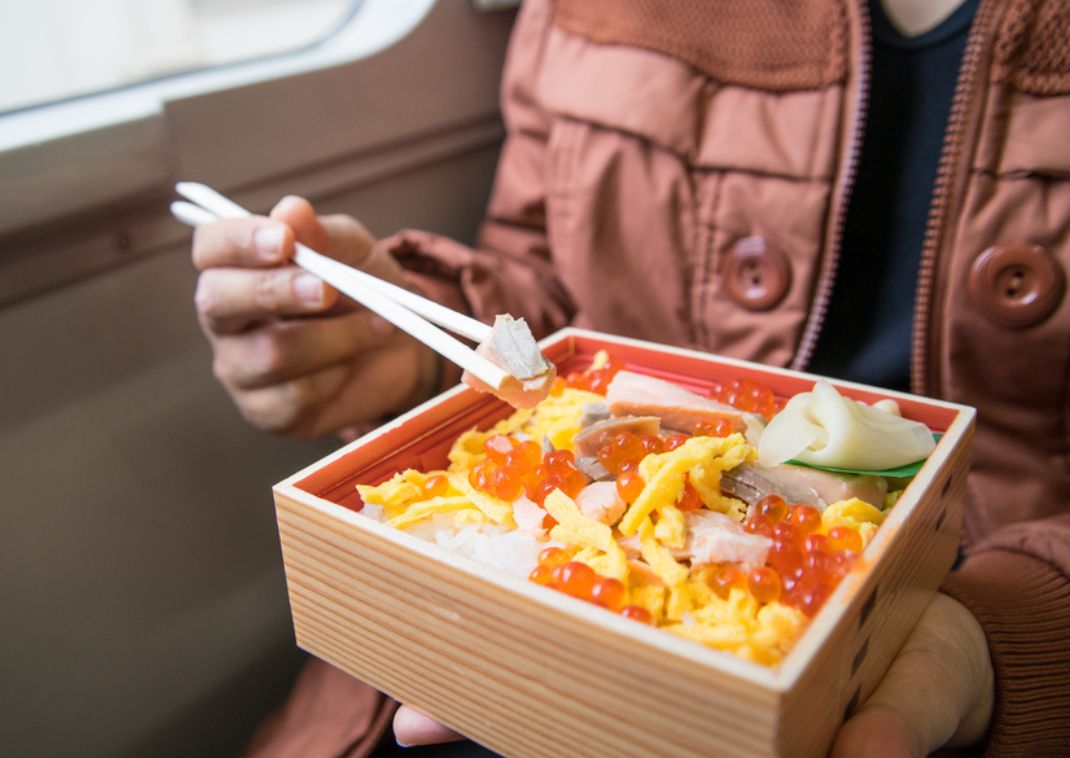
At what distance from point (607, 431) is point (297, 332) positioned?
0.35 meters

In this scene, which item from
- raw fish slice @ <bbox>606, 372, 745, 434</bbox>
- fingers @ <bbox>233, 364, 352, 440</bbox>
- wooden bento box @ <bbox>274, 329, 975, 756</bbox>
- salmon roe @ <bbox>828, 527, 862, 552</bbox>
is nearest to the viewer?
wooden bento box @ <bbox>274, 329, 975, 756</bbox>

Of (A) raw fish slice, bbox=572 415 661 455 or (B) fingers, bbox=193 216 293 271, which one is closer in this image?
(A) raw fish slice, bbox=572 415 661 455

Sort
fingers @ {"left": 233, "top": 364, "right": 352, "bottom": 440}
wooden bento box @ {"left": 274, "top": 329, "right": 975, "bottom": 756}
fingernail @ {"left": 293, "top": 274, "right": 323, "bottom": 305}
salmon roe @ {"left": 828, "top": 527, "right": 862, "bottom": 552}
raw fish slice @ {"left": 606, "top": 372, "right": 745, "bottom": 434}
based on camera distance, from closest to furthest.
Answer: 1. wooden bento box @ {"left": 274, "top": 329, "right": 975, "bottom": 756}
2. salmon roe @ {"left": 828, "top": 527, "right": 862, "bottom": 552}
3. raw fish slice @ {"left": 606, "top": 372, "right": 745, "bottom": 434}
4. fingernail @ {"left": 293, "top": 274, "right": 323, "bottom": 305}
5. fingers @ {"left": 233, "top": 364, "right": 352, "bottom": 440}

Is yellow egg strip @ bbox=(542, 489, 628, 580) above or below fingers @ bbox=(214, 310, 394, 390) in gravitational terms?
above

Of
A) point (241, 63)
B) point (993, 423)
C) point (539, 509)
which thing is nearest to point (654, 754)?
point (539, 509)

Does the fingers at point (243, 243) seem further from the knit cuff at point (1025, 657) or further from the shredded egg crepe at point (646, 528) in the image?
the knit cuff at point (1025, 657)

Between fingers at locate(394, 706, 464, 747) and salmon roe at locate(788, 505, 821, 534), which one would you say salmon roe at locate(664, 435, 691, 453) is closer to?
salmon roe at locate(788, 505, 821, 534)

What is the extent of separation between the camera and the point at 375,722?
2.60 ft

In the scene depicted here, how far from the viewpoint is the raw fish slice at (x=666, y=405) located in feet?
1.98

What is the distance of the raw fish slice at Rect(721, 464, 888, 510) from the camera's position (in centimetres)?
54

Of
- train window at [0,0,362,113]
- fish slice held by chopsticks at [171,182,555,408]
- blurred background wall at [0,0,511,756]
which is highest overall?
train window at [0,0,362,113]

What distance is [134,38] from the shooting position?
3.30ft

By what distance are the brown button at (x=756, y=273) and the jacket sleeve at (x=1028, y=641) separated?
32 cm

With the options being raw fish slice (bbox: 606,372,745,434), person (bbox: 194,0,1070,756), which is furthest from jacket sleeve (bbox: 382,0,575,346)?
raw fish slice (bbox: 606,372,745,434)
